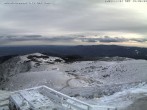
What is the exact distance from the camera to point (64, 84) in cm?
2977

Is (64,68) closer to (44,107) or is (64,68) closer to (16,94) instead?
(16,94)

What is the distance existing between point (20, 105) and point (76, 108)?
128 inches

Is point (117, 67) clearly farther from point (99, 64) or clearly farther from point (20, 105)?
point (20, 105)

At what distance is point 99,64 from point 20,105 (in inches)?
1086

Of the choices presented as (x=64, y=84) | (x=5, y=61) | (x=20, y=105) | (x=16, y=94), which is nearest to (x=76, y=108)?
(x=20, y=105)

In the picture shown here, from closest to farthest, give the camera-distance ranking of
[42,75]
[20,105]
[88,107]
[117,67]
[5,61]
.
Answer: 1. [88,107]
2. [20,105]
3. [42,75]
4. [117,67]
5. [5,61]

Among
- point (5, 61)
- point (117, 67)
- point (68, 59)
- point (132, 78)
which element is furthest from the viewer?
A: point (5, 61)

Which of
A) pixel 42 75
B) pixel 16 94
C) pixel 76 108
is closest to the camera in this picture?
pixel 76 108

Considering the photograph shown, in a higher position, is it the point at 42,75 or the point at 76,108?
the point at 76,108

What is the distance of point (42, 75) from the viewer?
33688 mm

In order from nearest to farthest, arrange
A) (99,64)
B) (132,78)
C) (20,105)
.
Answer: (20,105), (132,78), (99,64)

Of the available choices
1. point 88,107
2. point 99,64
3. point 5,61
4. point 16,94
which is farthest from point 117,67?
point 5,61

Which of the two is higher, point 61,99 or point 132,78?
point 61,99

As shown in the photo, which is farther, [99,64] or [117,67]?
[99,64]
